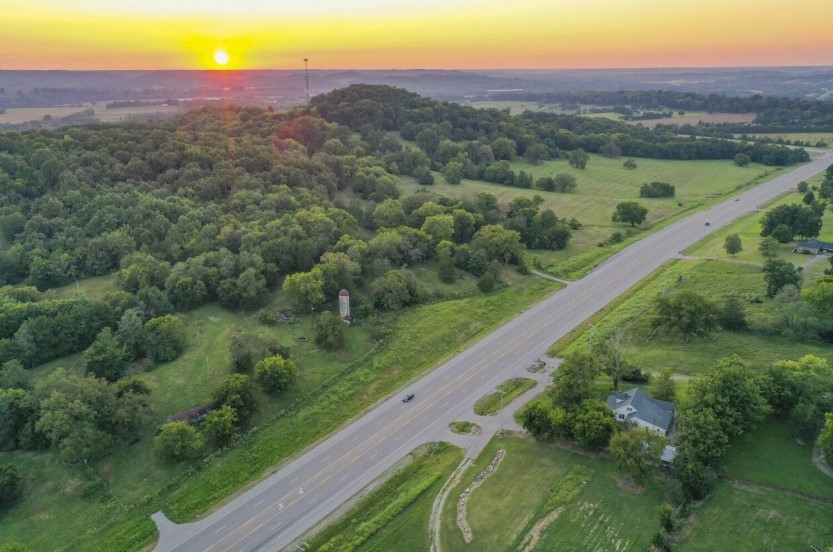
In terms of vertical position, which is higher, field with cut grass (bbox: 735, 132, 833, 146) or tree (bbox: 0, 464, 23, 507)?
field with cut grass (bbox: 735, 132, 833, 146)

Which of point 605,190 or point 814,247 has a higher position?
point 605,190

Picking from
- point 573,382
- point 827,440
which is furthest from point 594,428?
point 827,440

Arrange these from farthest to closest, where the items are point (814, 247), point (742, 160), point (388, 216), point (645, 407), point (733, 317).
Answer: point (742, 160)
point (388, 216)
point (814, 247)
point (733, 317)
point (645, 407)

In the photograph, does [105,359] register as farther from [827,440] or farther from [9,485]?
[827,440]

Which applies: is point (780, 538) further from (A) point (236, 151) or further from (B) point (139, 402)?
(A) point (236, 151)

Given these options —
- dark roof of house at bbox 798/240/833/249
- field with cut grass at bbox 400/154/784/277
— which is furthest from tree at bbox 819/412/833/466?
dark roof of house at bbox 798/240/833/249

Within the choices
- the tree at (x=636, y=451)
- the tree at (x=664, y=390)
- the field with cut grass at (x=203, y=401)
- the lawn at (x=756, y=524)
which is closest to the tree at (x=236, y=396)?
the field with cut grass at (x=203, y=401)

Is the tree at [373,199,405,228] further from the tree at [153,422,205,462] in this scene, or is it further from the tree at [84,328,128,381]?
the tree at [153,422,205,462]
